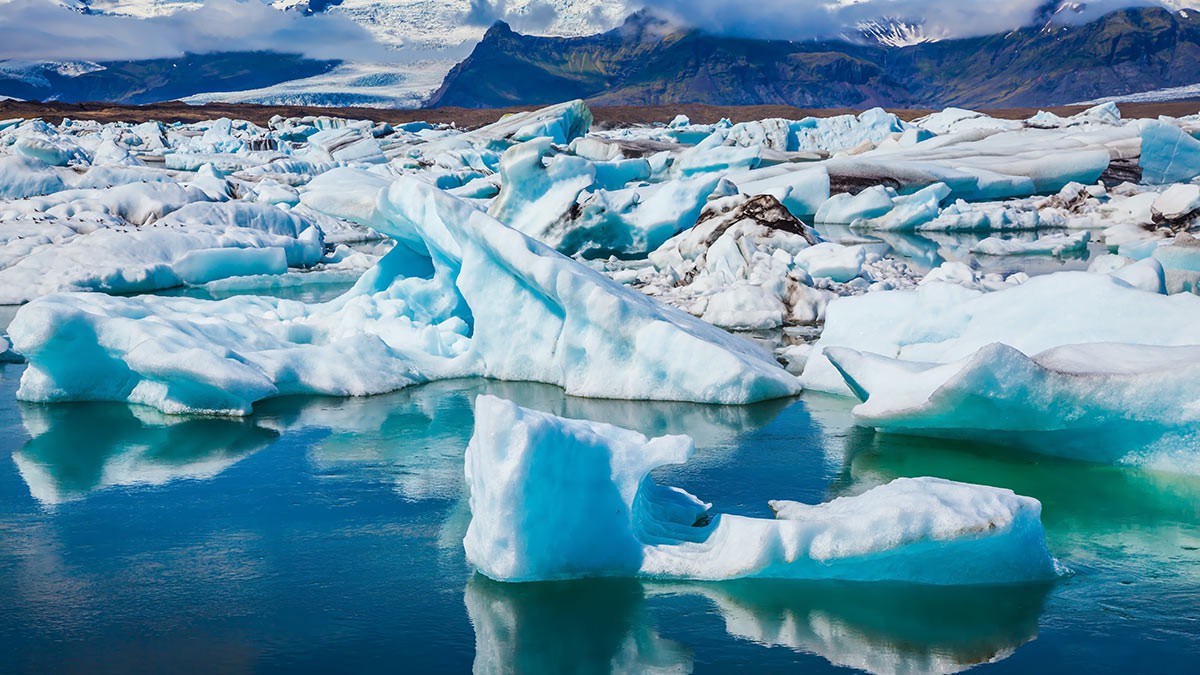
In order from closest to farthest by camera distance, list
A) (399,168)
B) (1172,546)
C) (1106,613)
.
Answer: (1106,613)
(1172,546)
(399,168)

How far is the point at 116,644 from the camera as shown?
3.15 meters

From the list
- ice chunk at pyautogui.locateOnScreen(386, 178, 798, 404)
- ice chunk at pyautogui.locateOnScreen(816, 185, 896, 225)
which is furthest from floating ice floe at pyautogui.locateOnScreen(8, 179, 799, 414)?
ice chunk at pyautogui.locateOnScreen(816, 185, 896, 225)

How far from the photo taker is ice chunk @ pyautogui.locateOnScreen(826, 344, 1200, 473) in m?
4.42

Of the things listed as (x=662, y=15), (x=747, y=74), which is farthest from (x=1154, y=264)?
(x=662, y=15)

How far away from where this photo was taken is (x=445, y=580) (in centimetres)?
361

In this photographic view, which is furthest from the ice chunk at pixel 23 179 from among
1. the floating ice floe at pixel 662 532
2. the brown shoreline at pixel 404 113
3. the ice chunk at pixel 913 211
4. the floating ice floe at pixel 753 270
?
the brown shoreline at pixel 404 113

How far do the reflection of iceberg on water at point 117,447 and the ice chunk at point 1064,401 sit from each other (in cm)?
319

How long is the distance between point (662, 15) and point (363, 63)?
59.3 m

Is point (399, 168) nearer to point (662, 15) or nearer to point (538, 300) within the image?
point (538, 300)

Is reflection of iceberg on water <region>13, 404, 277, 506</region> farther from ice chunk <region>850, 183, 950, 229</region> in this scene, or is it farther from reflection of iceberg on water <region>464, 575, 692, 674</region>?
ice chunk <region>850, 183, 950, 229</region>

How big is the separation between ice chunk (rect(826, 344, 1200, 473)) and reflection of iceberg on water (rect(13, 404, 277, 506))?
126 inches

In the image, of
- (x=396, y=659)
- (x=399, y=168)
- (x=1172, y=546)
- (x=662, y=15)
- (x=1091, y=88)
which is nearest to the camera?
(x=396, y=659)

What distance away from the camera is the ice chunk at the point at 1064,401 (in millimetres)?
4422

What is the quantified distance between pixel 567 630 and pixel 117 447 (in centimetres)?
336
